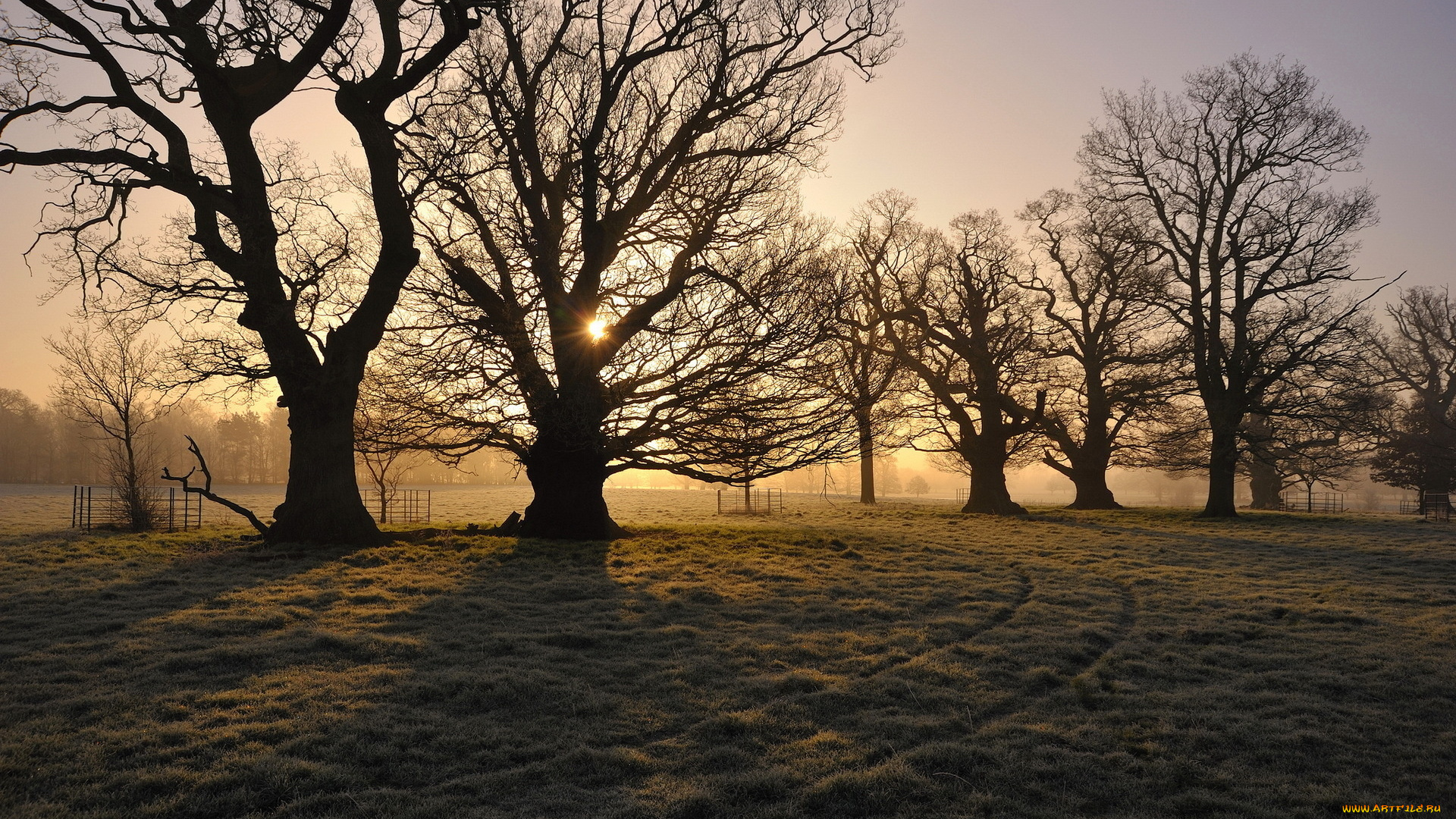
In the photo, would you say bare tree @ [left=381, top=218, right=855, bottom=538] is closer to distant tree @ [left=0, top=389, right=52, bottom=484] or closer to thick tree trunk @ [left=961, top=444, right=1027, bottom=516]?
thick tree trunk @ [left=961, top=444, right=1027, bottom=516]

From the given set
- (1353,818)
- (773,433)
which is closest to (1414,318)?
(773,433)

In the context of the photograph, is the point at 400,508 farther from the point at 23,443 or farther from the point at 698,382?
the point at 23,443

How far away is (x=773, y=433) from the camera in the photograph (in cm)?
1588

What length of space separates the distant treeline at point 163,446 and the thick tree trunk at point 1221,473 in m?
62.5

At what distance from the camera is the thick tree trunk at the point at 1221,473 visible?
2723cm

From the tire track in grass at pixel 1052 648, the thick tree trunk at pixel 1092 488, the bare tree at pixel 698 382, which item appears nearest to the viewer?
the tire track in grass at pixel 1052 648

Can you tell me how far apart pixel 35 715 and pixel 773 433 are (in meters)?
12.2

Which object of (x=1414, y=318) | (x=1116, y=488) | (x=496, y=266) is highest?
(x=1414, y=318)

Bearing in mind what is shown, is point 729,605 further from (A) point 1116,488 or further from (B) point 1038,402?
(A) point 1116,488

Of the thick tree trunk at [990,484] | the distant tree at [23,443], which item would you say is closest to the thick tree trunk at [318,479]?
the thick tree trunk at [990,484]

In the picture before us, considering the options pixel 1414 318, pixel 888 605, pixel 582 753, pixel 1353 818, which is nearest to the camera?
pixel 1353 818

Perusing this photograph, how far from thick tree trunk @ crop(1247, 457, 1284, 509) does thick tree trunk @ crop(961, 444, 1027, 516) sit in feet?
77.3

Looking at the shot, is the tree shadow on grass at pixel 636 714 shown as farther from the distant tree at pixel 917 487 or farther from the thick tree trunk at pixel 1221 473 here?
the distant tree at pixel 917 487

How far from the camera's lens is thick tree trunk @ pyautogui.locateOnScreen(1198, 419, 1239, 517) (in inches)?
1072
